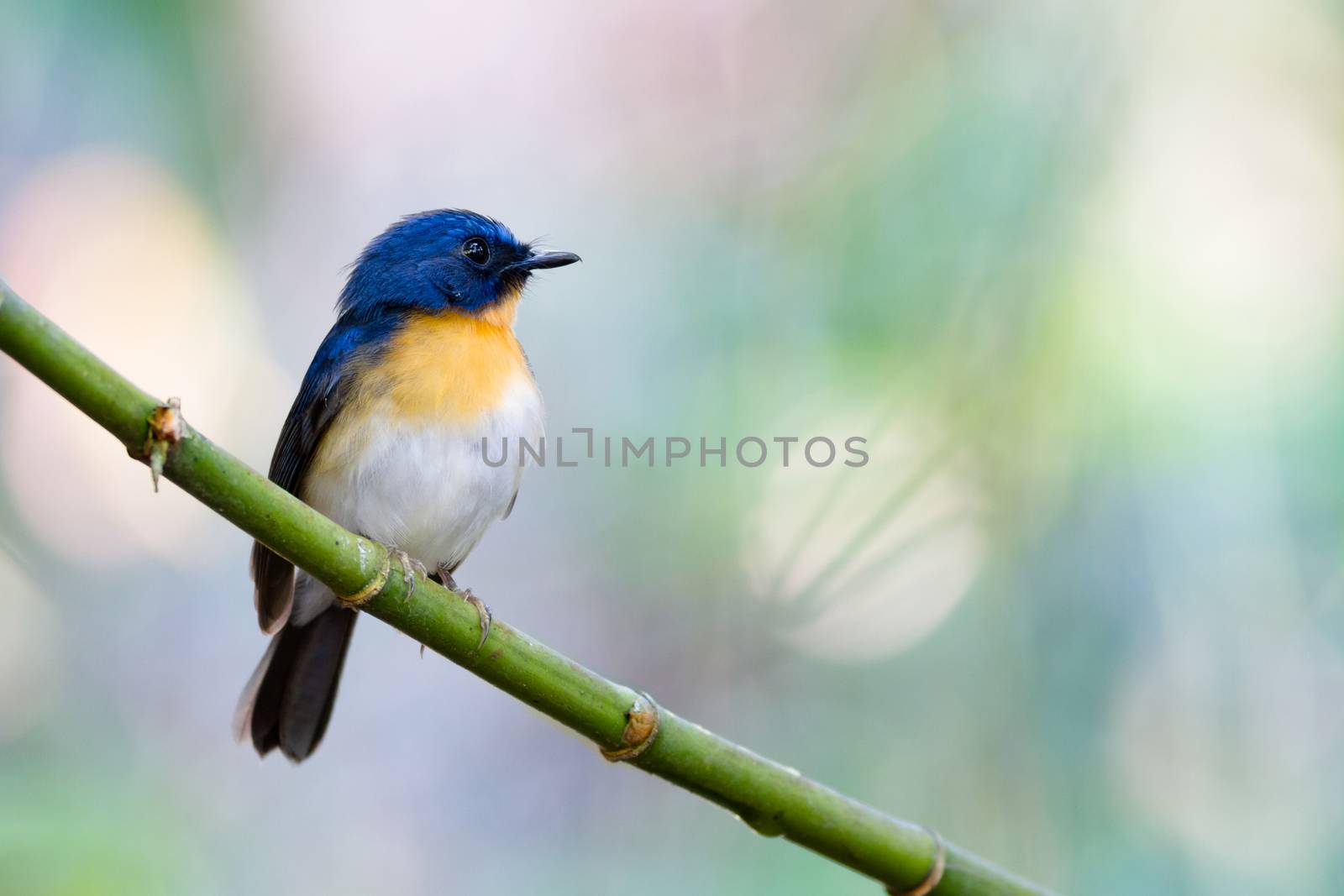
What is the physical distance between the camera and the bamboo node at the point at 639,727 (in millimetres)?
1638

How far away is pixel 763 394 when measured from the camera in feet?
10.2

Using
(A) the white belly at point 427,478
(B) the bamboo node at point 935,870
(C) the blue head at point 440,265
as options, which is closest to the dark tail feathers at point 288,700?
(A) the white belly at point 427,478

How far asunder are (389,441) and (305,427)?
238 mm

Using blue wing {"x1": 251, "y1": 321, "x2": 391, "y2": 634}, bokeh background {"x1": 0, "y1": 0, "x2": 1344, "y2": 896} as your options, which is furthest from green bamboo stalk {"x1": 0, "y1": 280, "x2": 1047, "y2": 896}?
blue wing {"x1": 251, "y1": 321, "x2": 391, "y2": 634}

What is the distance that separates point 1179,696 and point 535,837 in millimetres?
1624

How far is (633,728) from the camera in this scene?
1640mm

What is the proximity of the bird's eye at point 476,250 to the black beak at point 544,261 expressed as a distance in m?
0.08

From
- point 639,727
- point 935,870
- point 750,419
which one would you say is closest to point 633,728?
point 639,727

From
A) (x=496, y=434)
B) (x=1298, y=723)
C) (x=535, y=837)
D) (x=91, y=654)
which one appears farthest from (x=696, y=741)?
(x=91, y=654)

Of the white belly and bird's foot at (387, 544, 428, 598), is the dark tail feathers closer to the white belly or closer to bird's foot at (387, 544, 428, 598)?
the white belly

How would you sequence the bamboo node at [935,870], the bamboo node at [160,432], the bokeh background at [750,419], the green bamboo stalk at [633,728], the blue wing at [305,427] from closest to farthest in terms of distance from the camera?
the bamboo node at [160,432]
the green bamboo stalk at [633,728]
the bamboo node at [935,870]
the bokeh background at [750,419]
the blue wing at [305,427]

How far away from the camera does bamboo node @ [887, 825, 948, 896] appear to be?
68.9 inches

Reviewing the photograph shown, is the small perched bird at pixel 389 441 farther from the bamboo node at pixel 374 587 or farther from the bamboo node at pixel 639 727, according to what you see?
the bamboo node at pixel 639 727

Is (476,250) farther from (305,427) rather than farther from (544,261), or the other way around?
(305,427)
